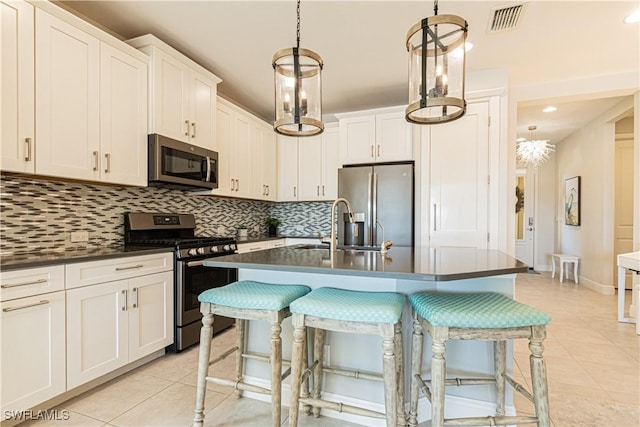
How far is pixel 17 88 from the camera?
1760 millimetres

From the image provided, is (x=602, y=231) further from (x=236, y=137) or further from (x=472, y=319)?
(x=236, y=137)

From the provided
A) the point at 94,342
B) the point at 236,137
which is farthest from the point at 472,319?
the point at 236,137

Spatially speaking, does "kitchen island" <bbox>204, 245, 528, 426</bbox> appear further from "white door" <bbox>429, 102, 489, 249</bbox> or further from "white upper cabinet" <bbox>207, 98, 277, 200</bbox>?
"white upper cabinet" <bbox>207, 98, 277, 200</bbox>

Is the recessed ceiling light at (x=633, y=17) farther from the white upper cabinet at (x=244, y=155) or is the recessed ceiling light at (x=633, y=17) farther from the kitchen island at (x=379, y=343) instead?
the white upper cabinet at (x=244, y=155)

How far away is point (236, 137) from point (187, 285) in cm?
185

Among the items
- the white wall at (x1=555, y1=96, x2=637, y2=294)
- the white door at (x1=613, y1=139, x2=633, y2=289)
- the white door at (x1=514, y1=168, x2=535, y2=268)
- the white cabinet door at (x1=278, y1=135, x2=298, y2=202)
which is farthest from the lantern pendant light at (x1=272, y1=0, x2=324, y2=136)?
the white door at (x1=514, y1=168, x2=535, y2=268)

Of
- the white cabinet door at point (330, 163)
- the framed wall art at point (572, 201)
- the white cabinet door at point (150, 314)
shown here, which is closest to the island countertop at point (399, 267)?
the white cabinet door at point (150, 314)

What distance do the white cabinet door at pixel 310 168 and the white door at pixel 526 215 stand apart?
17.0ft

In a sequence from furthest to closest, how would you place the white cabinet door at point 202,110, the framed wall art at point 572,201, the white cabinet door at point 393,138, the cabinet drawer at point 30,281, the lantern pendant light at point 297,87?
the framed wall art at point 572,201 → the white cabinet door at point 393,138 → the white cabinet door at point 202,110 → the lantern pendant light at point 297,87 → the cabinet drawer at point 30,281

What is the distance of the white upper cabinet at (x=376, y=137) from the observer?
3715mm

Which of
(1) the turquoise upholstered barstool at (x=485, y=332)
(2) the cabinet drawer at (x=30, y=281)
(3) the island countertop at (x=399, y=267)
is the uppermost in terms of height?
(3) the island countertop at (x=399, y=267)

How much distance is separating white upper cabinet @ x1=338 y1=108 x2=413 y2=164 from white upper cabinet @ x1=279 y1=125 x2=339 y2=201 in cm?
31

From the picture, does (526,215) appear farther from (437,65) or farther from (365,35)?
(437,65)

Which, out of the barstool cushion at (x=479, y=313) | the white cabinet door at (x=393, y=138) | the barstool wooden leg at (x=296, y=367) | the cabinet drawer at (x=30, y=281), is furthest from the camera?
the white cabinet door at (x=393, y=138)
